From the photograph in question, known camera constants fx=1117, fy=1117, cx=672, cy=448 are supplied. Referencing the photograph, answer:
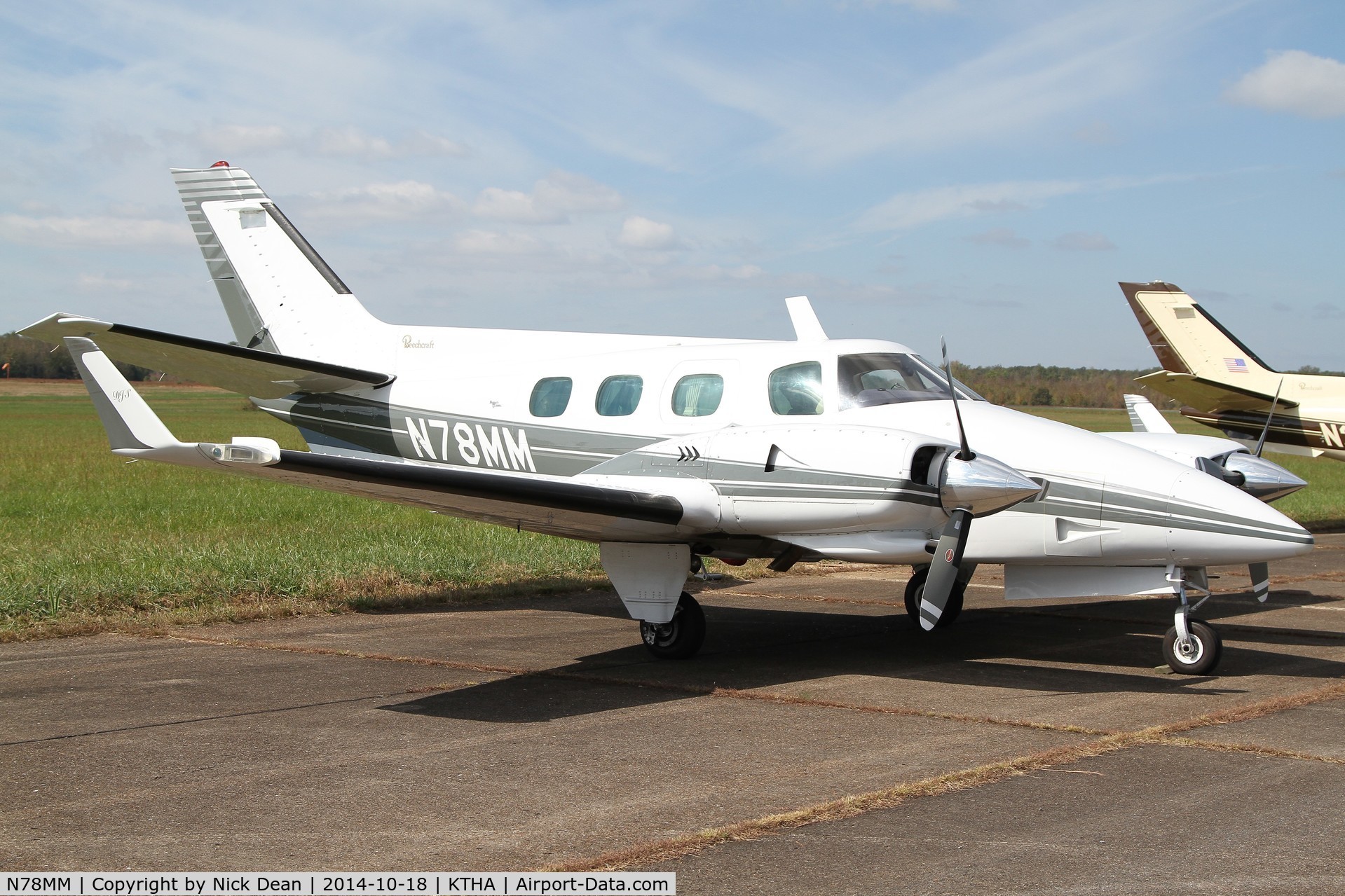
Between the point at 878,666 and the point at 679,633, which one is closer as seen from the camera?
the point at 878,666

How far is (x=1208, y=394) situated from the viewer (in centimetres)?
2177

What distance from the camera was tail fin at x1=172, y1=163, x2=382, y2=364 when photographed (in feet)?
Result: 39.1

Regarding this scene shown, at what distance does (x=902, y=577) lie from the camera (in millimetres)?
14102

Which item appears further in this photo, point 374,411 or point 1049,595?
point 374,411

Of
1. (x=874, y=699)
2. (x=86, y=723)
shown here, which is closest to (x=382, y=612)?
(x=86, y=723)

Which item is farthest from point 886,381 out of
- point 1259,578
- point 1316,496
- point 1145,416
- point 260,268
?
point 1316,496

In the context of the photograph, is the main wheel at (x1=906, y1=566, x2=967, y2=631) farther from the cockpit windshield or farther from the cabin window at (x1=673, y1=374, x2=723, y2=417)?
the cabin window at (x1=673, y1=374, x2=723, y2=417)

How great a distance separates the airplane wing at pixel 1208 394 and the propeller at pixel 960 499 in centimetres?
1563

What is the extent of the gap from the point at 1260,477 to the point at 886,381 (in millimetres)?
5210

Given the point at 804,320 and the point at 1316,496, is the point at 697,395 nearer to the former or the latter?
the point at 804,320

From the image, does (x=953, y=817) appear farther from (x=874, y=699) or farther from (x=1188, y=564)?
(x=1188, y=564)

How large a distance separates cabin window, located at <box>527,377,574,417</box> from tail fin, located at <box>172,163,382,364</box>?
3054 millimetres

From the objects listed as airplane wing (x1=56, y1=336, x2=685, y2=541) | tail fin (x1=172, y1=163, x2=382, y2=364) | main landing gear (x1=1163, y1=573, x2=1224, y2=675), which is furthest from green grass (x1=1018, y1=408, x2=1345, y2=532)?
tail fin (x1=172, y1=163, x2=382, y2=364)

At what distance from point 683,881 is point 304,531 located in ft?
46.9
